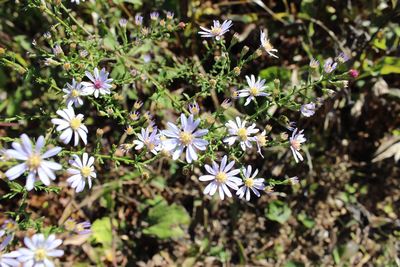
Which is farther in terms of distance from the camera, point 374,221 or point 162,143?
point 374,221

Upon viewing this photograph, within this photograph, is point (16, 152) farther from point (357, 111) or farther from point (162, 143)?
point (357, 111)

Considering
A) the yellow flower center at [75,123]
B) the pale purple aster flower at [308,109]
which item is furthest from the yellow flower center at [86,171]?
the pale purple aster flower at [308,109]

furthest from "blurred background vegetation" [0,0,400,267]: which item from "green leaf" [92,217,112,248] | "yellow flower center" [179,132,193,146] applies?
"yellow flower center" [179,132,193,146]

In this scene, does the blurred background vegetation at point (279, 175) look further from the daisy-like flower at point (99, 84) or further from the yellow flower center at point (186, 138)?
the yellow flower center at point (186, 138)

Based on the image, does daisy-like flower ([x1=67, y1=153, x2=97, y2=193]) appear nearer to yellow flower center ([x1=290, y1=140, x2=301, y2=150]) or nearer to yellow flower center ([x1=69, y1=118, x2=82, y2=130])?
yellow flower center ([x1=69, y1=118, x2=82, y2=130])

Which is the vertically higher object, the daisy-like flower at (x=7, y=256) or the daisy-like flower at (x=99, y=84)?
the daisy-like flower at (x=99, y=84)

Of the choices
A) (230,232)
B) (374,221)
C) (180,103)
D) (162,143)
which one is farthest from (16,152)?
(374,221)

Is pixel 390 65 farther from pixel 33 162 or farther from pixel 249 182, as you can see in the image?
pixel 33 162

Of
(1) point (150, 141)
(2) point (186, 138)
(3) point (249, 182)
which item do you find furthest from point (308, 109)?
(1) point (150, 141)
